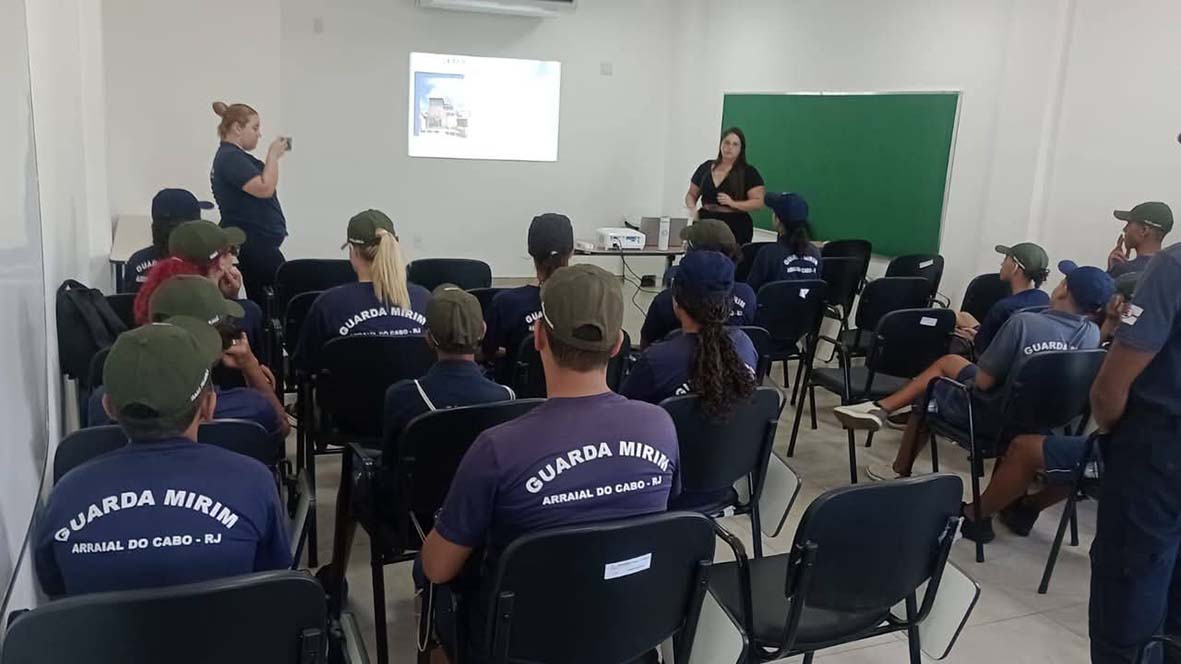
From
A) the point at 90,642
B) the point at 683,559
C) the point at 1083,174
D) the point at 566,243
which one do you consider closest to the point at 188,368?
the point at 90,642

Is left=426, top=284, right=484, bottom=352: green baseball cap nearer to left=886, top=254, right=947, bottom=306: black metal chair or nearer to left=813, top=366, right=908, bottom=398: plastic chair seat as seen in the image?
left=813, top=366, right=908, bottom=398: plastic chair seat

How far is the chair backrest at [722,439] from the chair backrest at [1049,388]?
117cm

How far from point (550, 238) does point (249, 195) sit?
7.07 ft

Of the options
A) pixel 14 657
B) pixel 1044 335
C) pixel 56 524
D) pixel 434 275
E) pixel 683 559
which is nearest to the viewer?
pixel 14 657

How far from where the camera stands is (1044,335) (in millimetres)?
3316

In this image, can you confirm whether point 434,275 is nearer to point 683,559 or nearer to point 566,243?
point 566,243

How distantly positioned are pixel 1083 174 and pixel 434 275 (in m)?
3.63

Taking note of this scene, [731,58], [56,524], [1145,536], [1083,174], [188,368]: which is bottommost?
[1145,536]

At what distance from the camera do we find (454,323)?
2.33 metres

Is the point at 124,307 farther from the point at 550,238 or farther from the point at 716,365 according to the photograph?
the point at 716,365

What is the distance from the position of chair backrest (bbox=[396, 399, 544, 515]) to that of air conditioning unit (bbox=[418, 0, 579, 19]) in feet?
20.9

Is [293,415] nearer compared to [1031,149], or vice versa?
[293,415]

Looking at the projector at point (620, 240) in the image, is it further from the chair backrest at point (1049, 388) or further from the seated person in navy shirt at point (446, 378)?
the seated person in navy shirt at point (446, 378)

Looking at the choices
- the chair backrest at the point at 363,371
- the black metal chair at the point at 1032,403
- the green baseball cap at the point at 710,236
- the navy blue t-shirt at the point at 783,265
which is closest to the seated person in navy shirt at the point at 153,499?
the chair backrest at the point at 363,371
